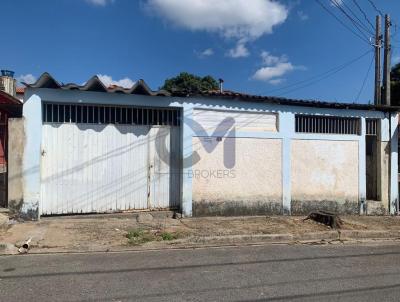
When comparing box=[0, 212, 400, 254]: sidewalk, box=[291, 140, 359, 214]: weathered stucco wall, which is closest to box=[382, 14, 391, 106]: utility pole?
box=[291, 140, 359, 214]: weathered stucco wall

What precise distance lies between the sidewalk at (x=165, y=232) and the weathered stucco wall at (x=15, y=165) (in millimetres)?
542

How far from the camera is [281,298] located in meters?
5.17

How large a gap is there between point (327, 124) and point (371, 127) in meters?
1.65

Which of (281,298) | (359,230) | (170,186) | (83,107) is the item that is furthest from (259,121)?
(281,298)

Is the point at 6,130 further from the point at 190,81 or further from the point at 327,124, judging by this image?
the point at 190,81

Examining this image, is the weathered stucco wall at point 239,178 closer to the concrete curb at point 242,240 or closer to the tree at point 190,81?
the concrete curb at point 242,240

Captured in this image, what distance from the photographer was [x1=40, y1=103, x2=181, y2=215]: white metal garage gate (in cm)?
959

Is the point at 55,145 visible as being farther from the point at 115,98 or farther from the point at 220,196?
the point at 220,196

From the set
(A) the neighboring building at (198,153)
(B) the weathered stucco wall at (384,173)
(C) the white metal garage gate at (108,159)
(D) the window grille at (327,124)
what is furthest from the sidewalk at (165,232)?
(D) the window grille at (327,124)

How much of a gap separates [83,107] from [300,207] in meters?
6.29

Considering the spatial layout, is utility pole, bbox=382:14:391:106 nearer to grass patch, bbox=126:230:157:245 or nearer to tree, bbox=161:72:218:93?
grass patch, bbox=126:230:157:245

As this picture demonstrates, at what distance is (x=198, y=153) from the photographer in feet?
34.9

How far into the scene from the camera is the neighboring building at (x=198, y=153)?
9.55 metres

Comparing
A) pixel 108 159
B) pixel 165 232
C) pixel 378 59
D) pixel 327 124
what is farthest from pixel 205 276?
pixel 378 59
